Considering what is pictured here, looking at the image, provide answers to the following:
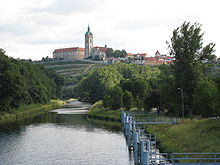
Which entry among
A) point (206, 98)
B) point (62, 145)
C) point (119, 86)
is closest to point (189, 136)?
point (206, 98)

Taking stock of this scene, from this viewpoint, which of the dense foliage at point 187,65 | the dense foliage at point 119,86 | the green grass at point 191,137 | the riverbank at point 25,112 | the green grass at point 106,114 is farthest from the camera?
the dense foliage at point 119,86

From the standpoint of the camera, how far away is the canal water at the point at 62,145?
1918 inches

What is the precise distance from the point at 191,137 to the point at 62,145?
2009 cm

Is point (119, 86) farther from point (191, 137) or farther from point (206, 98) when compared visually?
point (191, 137)

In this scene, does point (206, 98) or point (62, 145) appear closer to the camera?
point (62, 145)

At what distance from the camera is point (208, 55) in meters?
79.2

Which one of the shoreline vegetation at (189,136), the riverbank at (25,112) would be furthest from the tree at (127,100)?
the shoreline vegetation at (189,136)

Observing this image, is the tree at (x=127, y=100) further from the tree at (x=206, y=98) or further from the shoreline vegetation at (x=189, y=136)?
the shoreline vegetation at (x=189, y=136)

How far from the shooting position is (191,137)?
53.1 metres

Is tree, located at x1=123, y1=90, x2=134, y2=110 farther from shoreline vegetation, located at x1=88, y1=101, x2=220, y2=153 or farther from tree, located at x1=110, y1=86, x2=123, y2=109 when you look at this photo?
shoreline vegetation, located at x1=88, y1=101, x2=220, y2=153

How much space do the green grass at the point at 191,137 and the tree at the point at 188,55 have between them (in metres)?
15.1

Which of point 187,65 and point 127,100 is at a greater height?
point 187,65

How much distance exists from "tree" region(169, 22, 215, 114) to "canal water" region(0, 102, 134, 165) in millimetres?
16767

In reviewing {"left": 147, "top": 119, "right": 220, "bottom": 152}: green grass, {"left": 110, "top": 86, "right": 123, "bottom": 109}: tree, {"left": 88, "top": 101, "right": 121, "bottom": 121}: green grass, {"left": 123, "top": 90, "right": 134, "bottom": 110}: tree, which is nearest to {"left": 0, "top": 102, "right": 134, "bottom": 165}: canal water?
{"left": 147, "top": 119, "right": 220, "bottom": 152}: green grass
